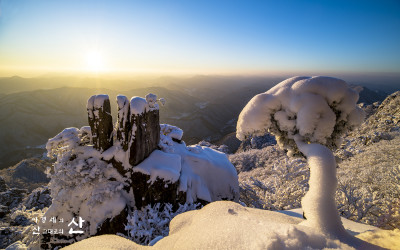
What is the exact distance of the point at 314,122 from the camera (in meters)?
2.70

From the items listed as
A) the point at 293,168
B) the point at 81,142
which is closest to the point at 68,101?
the point at 81,142

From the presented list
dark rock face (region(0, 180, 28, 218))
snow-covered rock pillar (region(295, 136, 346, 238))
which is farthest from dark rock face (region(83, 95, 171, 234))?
dark rock face (region(0, 180, 28, 218))

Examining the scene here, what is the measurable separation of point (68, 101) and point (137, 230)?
322 feet

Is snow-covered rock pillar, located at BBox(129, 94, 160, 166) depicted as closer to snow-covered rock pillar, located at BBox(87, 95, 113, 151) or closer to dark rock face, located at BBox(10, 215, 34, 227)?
snow-covered rock pillar, located at BBox(87, 95, 113, 151)

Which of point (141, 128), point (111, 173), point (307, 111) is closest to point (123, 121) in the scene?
point (141, 128)

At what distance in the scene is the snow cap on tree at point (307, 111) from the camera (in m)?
2.69

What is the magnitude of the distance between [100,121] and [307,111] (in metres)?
9.27

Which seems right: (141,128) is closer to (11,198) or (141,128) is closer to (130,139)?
(130,139)

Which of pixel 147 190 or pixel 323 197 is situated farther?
pixel 147 190

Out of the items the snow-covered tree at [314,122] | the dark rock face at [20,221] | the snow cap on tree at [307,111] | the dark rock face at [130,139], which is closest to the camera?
the snow-covered tree at [314,122]

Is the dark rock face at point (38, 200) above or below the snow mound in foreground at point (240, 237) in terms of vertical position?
below

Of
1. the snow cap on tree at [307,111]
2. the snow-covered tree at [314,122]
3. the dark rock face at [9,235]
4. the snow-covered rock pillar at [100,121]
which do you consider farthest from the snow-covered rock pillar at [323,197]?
the dark rock face at [9,235]

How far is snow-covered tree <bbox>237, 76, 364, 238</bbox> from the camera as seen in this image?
231cm

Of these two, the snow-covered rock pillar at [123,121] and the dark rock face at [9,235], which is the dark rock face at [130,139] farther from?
the dark rock face at [9,235]
